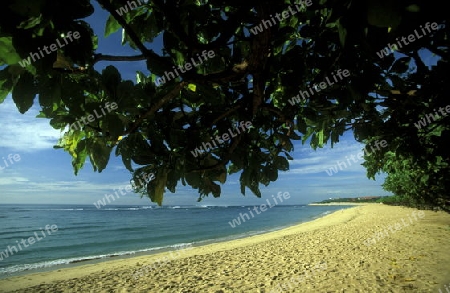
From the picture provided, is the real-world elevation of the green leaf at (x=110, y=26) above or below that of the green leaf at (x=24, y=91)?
above

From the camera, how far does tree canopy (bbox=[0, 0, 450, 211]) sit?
82 cm

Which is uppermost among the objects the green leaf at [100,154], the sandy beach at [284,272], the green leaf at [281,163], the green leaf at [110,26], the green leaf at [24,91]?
the green leaf at [110,26]

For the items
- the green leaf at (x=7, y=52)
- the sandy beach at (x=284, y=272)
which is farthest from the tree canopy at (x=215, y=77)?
the sandy beach at (x=284, y=272)

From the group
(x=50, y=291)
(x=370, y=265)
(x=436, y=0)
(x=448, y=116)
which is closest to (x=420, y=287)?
(x=370, y=265)

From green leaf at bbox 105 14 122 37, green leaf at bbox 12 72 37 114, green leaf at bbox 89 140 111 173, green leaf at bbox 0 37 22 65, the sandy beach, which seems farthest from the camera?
the sandy beach

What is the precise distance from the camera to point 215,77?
1.38 metres

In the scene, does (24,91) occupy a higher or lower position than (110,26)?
lower

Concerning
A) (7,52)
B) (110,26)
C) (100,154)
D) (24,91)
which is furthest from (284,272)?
(7,52)

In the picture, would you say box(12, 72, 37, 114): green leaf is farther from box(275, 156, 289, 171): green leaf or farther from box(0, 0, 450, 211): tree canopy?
box(275, 156, 289, 171): green leaf

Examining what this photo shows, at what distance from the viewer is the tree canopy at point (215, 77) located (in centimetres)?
82

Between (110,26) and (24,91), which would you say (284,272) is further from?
(24,91)

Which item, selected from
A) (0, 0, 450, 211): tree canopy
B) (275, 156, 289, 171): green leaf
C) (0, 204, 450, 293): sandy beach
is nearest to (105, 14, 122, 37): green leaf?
(0, 0, 450, 211): tree canopy

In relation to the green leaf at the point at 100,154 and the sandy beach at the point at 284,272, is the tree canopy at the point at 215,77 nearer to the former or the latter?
the green leaf at the point at 100,154

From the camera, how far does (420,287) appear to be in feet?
23.1
